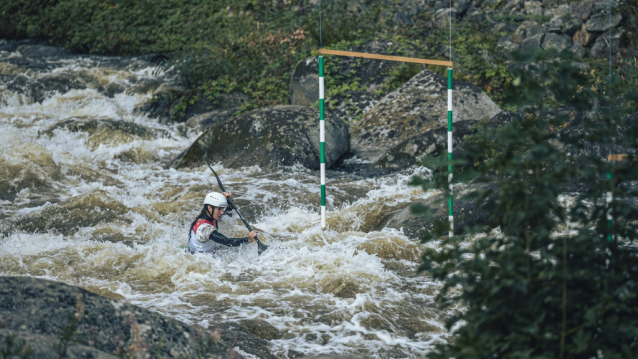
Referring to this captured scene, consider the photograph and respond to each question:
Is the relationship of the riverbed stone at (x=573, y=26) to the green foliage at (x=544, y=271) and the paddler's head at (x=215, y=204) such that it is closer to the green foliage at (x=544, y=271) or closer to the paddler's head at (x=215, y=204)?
the paddler's head at (x=215, y=204)

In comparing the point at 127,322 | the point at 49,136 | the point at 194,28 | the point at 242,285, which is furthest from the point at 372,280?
the point at 194,28

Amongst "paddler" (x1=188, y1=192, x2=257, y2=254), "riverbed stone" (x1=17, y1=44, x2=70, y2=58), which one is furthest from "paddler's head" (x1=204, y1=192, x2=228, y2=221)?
"riverbed stone" (x1=17, y1=44, x2=70, y2=58)

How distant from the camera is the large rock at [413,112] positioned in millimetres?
9406

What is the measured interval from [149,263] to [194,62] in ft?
25.3

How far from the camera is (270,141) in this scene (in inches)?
362

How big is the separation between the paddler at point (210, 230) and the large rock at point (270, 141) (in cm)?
306

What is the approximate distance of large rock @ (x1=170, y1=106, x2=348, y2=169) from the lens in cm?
907

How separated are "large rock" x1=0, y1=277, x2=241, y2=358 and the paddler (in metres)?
2.90

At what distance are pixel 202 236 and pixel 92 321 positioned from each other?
122 inches

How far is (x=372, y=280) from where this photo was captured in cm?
546

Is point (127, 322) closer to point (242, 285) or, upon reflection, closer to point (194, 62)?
point (242, 285)

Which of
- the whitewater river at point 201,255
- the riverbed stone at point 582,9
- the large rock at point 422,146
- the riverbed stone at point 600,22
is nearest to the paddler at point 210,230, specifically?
the whitewater river at point 201,255

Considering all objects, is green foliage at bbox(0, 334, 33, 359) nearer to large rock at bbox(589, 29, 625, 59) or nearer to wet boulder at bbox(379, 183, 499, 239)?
wet boulder at bbox(379, 183, 499, 239)

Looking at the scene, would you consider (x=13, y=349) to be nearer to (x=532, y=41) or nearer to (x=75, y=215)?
(x=75, y=215)
